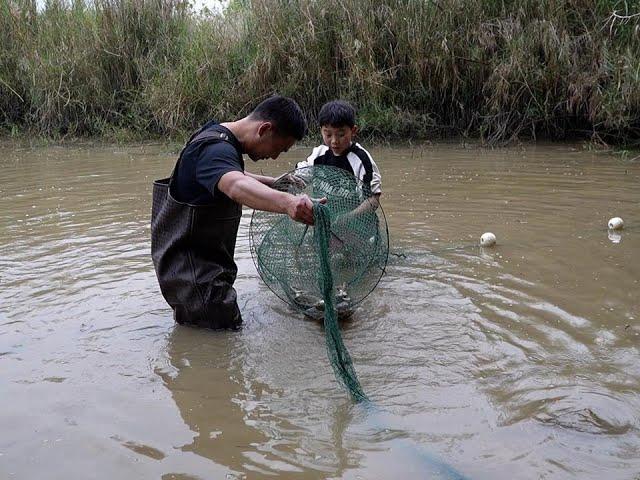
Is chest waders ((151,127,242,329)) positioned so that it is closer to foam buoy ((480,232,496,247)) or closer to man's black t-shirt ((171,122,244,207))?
man's black t-shirt ((171,122,244,207))

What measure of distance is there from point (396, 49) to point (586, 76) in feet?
9.42

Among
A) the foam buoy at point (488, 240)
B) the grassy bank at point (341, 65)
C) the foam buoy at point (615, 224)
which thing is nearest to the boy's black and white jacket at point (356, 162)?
the foam buoy at point (488, 240)

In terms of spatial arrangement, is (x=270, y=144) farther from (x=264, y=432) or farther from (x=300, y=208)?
(x=264, y=432)

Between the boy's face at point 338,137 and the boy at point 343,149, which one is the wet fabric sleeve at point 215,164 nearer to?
the boy at point 343,149

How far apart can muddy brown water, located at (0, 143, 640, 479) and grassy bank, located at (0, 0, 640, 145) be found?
482 centimetres

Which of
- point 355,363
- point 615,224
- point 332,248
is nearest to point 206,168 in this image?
point 332,248

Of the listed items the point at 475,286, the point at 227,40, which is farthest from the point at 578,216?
the point at 227,40

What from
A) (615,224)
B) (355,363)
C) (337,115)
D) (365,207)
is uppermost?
(337,115)

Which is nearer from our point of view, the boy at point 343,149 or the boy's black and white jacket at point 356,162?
the boy at point 343,149

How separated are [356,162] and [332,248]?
101cm

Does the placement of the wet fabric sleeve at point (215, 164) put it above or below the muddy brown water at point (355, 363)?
above

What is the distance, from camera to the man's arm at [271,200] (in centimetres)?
283

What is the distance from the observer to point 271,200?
2852mm

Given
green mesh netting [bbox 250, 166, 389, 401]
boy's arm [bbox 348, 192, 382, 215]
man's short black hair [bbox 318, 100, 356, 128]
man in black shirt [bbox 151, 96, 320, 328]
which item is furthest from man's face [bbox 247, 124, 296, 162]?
man's short black hair [bbox 318, 100, 356, 128]
